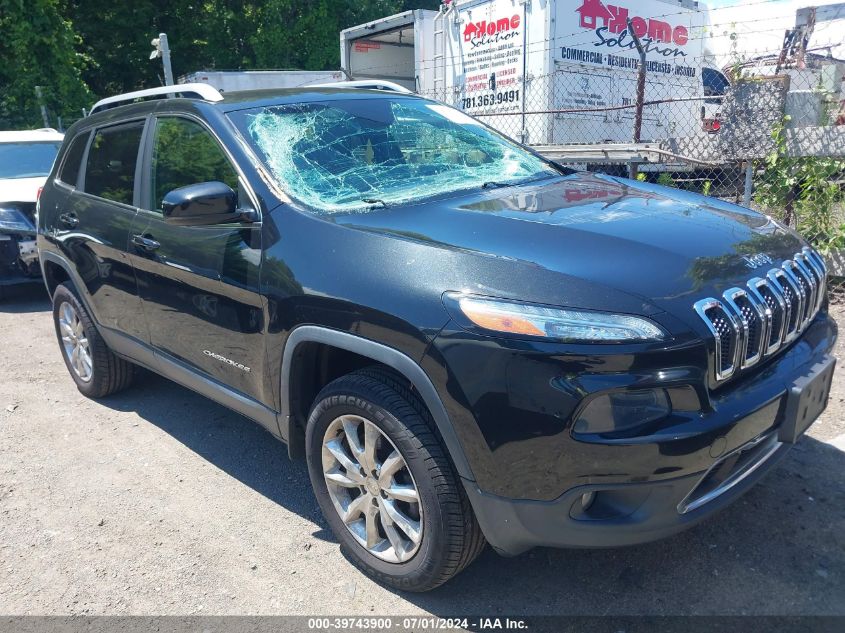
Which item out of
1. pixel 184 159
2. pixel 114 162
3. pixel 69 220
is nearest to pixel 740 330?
pixel 184 159

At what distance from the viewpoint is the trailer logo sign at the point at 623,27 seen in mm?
10539

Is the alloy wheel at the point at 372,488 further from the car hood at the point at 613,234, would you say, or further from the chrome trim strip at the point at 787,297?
the chrome trim strip at the point at 787,297

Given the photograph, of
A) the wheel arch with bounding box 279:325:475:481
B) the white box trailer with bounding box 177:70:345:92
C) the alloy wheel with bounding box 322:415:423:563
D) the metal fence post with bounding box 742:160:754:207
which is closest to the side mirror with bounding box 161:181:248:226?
the wheel arch with bounding box 279:325:475:481

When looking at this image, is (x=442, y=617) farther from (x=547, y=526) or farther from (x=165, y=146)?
(x=165, y=146)

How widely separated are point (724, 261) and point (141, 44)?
76.2 ft

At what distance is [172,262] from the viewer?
3.26 m

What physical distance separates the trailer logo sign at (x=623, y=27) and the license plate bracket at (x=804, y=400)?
890 centimetres

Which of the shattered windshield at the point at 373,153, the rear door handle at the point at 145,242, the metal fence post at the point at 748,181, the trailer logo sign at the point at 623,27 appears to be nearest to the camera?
the shattered windshield at the point at 373,153

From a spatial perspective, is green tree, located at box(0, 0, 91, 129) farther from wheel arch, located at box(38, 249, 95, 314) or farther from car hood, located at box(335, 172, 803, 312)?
car hood, located at box(335, 172, 803, 312)

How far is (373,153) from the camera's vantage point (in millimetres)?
3258

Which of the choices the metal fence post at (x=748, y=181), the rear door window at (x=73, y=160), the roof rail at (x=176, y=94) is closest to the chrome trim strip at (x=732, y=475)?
the roof rail at (x=176, y=94)

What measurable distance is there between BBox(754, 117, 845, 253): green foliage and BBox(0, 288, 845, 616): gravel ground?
200 centimetres

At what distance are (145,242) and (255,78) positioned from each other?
12679 mm

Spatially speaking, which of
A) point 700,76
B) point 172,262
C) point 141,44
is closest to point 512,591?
point 172,262
